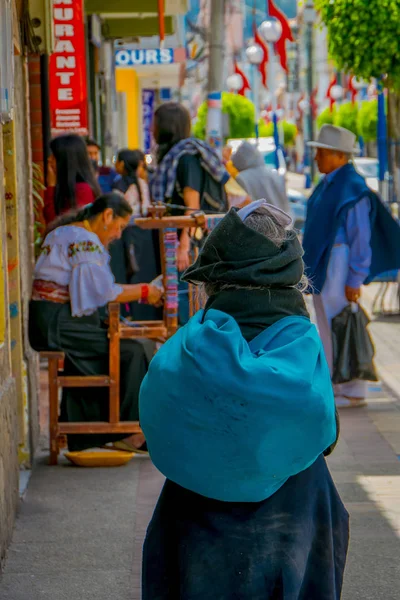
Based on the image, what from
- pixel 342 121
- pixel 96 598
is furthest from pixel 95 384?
pixel 342 121

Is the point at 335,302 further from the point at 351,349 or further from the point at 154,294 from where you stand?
the point at 154,294

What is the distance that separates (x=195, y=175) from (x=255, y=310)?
5.68m

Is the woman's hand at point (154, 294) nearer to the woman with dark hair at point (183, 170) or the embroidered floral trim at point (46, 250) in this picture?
the embroidered floral trim at point (46, 250)

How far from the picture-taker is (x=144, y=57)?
809 inches

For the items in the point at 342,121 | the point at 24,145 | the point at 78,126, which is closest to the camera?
the point at 24,145

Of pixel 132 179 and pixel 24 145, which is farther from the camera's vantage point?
pixel 132 179

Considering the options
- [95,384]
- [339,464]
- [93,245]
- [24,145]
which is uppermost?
[24,145]

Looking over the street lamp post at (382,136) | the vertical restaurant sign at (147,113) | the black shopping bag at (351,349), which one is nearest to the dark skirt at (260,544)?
the black shopping bag at (351,349)

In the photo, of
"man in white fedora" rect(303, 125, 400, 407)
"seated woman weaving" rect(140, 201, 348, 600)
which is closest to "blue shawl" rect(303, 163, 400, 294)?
"man in white fedora" rect(303, 125, 400, 407)

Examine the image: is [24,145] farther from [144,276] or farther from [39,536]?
[144,276]

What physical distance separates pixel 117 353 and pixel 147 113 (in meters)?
26.4

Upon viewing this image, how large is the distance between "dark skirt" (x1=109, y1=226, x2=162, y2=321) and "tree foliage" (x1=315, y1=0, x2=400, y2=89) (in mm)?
3199

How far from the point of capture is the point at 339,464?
675cm

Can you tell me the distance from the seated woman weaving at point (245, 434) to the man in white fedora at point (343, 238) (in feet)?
16.8
